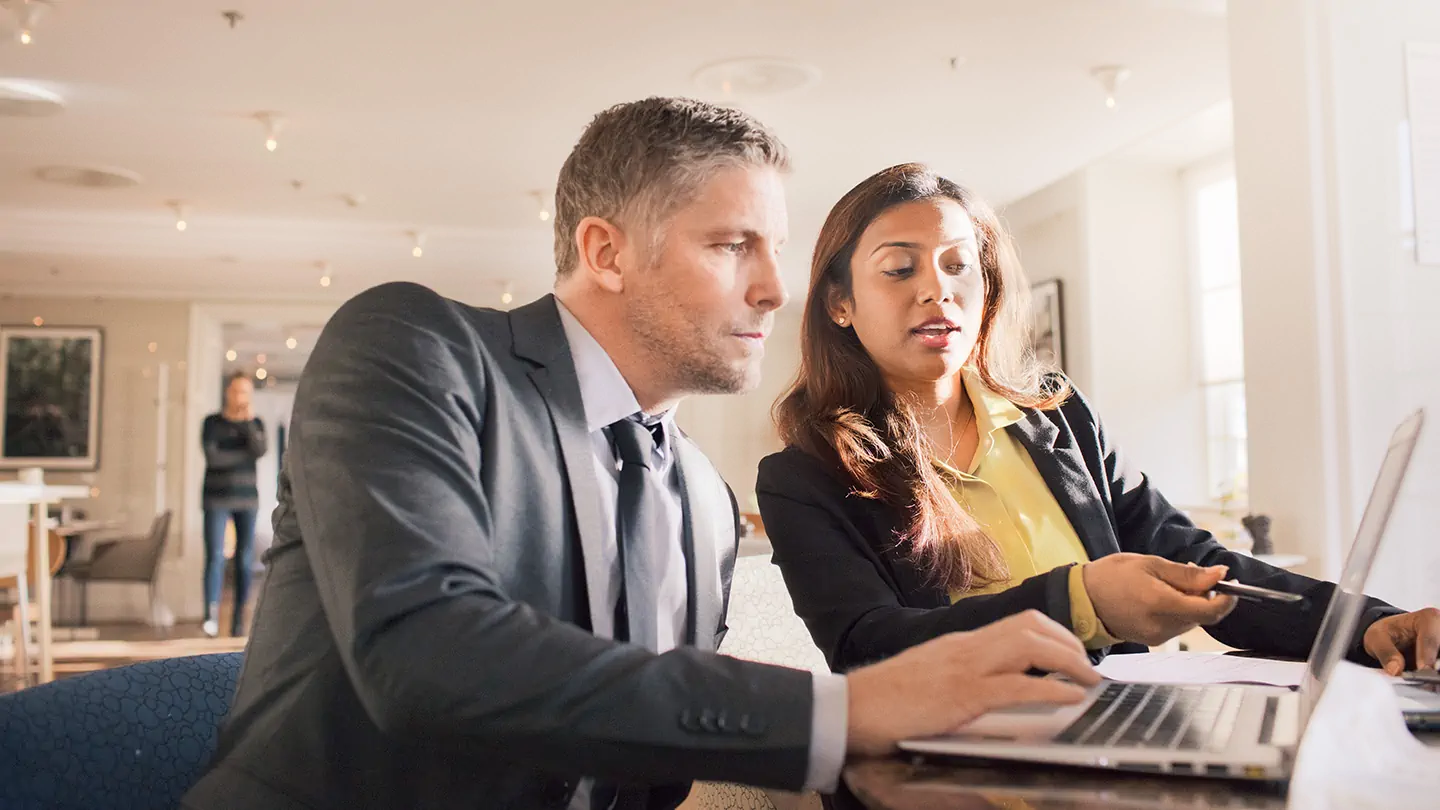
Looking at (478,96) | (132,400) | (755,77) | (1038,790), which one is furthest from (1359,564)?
(132,400)

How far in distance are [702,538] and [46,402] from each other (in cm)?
1060

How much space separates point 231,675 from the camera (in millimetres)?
1129

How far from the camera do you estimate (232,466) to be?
846cm

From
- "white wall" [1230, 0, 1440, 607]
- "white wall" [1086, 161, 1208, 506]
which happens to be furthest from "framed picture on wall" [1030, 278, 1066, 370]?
"white wall" [1230, 0, 1440, 607]

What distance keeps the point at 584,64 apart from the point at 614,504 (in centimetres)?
422

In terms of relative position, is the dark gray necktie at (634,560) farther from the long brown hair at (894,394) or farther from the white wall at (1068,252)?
the white wall at (1068,252)

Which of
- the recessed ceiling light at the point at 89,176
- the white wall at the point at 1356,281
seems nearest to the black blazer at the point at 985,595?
the white wall at the point at 1356,281

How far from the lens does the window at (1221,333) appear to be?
21.5 ft

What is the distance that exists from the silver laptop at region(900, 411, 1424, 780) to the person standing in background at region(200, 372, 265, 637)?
8.44 m

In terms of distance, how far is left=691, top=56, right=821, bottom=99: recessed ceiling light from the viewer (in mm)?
5008

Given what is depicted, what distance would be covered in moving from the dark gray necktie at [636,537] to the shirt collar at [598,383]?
0.05 feet

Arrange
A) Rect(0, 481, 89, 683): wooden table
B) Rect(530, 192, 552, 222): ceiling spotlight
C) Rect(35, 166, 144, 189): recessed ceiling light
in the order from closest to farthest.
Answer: Rect(0, 481, 89, 683): wooden table, Rect(35, 166, 144, 189): recessed ceiling light, Rect(530, 192, 552, 222): ceiling spotlight

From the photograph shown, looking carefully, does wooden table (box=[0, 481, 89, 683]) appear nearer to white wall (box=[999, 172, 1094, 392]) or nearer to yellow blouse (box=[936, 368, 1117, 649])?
yellow blouse (box=[936, 368, 1117, 649])

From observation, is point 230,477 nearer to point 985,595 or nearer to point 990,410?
point 990,410
